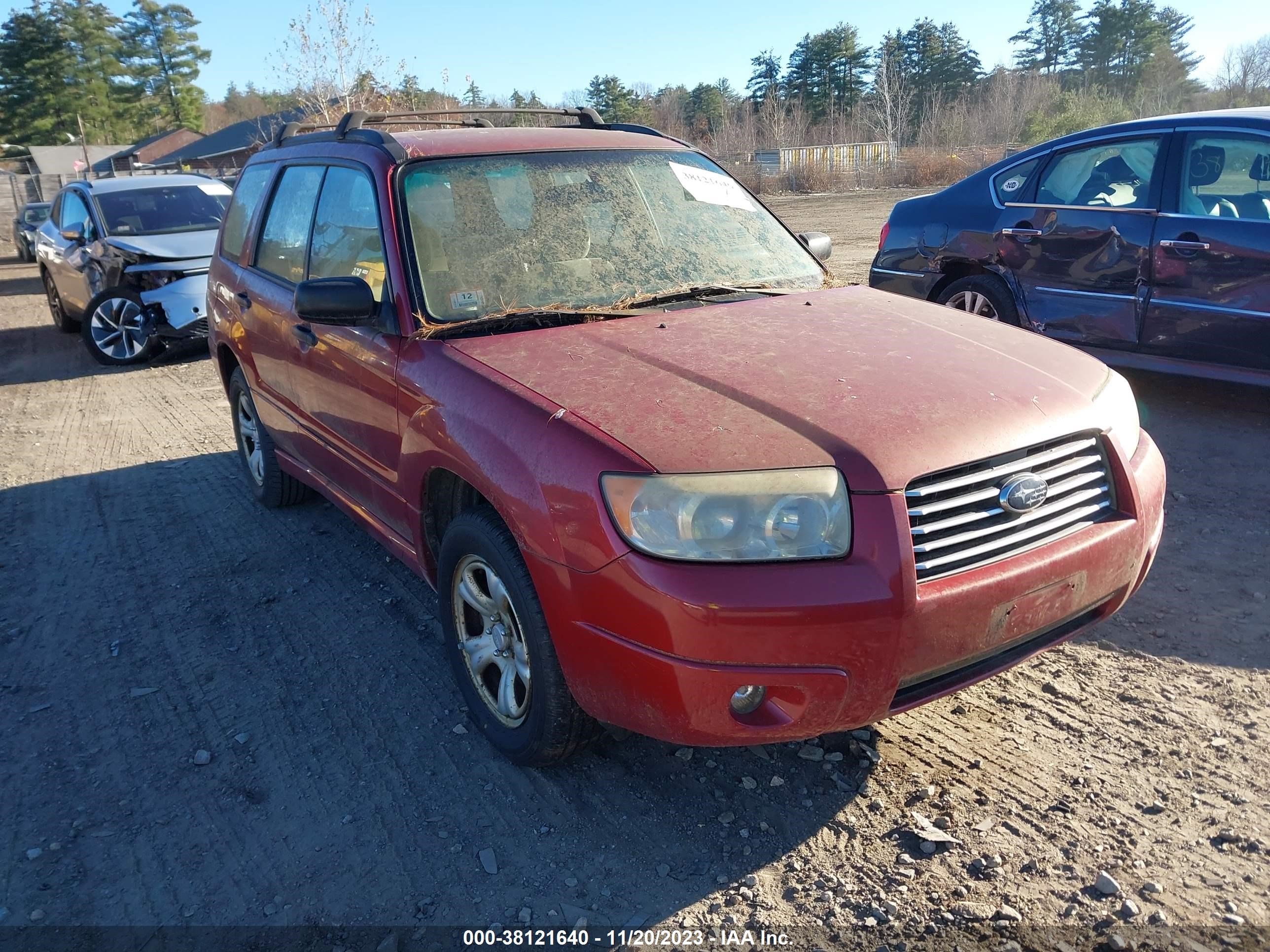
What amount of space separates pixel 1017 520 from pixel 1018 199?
15.6ft

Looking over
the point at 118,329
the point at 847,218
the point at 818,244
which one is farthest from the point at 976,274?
the point at 847,218

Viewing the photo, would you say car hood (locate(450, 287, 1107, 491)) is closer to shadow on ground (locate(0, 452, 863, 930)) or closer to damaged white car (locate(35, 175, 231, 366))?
shadow on ground (locate(0, 452, 863, 930))

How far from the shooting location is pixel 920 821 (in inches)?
105

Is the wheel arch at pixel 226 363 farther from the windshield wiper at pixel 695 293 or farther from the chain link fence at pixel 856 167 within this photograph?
the chain link fence at pixel 856 167

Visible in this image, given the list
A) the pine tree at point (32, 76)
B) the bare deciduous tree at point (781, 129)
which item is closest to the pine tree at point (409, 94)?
the bare deciduous tree at point (781, 129)

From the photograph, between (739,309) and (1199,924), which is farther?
(739,309)

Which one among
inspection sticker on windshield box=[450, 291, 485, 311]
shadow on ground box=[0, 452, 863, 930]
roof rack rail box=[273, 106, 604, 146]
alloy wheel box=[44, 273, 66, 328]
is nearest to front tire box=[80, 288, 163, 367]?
alloy wheel box=[44, 273, 66, 328]

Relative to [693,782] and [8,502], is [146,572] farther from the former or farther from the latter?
[693,782]

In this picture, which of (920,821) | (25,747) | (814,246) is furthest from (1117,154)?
(25,747)

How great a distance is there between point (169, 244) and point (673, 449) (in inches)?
364

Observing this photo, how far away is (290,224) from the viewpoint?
176 inches

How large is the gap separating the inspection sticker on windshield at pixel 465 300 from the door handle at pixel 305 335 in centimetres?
92

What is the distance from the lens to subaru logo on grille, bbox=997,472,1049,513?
8.07 ft

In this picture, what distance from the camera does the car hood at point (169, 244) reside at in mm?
9648
